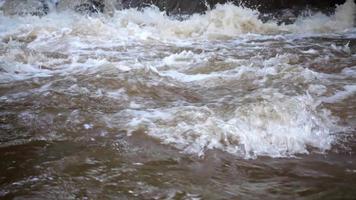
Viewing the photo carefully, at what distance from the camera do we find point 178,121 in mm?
3424

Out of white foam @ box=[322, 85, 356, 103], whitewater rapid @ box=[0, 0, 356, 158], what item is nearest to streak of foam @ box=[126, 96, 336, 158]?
whitewater rapid @ box=[0, 0, 356, 158]

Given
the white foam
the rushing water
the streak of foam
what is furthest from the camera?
the white foam

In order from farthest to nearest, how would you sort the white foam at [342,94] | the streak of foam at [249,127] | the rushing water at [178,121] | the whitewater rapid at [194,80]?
1. the white foam at [342,94]
2. the whitewater rapid at [194,80]
3. the streak of foam at [249,127]
4. the rushing water at [178,121]

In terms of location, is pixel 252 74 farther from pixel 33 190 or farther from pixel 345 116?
pixel 33 190

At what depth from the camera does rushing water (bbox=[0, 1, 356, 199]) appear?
97.6 inches

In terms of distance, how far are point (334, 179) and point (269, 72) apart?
2526 mm

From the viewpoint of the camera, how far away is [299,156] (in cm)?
293

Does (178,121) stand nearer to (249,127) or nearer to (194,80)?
(249,127)

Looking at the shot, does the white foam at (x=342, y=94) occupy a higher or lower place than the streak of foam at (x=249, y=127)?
higher

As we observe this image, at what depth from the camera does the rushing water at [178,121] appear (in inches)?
97.6

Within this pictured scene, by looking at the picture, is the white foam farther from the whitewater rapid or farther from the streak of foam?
the streak of foam

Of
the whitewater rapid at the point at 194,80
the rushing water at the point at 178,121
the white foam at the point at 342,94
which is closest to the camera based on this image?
the rushing water at the point at 178,121

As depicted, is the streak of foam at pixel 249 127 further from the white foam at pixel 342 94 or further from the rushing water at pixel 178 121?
the white foam at pixel 342 94

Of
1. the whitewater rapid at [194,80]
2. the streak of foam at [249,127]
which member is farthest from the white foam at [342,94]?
the streak of foam at [249,127]
